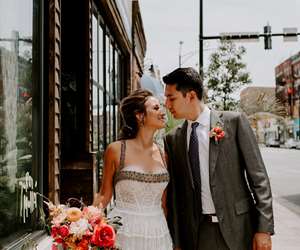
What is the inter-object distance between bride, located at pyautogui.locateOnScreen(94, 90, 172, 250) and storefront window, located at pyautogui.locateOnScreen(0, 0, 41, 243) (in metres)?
0.64

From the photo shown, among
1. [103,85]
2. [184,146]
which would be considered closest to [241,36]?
[103,85]

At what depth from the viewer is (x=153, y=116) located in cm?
338

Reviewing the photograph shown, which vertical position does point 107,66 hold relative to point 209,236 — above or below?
above

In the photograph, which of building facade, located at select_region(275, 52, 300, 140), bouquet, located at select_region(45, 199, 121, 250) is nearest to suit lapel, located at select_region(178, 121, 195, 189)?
bouquet, located at select_region(45, 199, 121, 250)

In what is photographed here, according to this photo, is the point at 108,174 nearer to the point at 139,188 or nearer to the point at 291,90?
the point at 139,188

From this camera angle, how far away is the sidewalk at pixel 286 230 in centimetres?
744

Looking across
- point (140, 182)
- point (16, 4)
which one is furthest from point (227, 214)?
point (16, 4)

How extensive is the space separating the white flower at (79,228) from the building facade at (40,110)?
300 millimetres

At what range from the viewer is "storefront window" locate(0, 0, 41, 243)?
3342mm

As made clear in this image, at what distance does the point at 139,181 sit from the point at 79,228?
0.98 metres

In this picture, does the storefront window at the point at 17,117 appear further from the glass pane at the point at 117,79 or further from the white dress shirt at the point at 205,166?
the glass pane at the point at 117,79

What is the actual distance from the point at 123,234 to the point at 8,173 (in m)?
0.91

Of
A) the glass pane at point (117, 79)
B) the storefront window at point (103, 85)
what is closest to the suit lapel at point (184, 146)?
the storefront window at point (103, 85)

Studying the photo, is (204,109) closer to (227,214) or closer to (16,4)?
(227,214)
